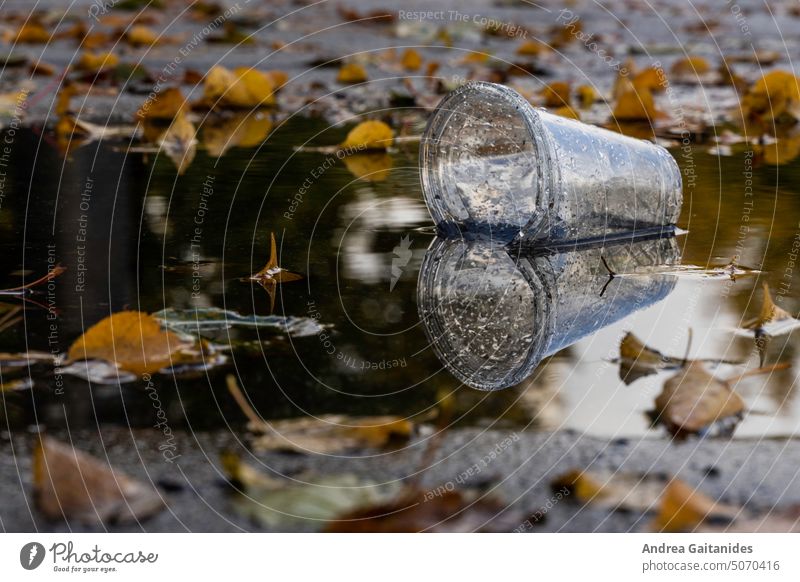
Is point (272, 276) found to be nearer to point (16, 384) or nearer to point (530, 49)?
point (16, 384)

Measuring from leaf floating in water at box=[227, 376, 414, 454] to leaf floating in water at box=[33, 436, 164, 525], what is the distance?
0.73 feet

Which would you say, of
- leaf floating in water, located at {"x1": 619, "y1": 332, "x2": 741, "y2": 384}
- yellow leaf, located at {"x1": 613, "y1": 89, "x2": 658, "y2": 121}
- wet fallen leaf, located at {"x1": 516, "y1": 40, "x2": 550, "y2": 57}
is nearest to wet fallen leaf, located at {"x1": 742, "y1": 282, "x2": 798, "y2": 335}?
leaf floating in water, located at {"x1": 619, "y1": 332, "x2": 741, "y2": 384}

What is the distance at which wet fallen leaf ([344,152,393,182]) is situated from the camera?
11.5ft

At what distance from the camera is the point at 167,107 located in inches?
184

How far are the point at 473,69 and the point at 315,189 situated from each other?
9.89 ft

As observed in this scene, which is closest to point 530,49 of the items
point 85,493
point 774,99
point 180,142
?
point 774,99

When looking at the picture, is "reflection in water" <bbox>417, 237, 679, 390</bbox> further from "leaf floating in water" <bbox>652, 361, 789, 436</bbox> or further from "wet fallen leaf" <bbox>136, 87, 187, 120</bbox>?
"wet fallen leaf" <bbox>136, 87, 187, 120</bbox>

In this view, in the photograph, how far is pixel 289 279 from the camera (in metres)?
2.41

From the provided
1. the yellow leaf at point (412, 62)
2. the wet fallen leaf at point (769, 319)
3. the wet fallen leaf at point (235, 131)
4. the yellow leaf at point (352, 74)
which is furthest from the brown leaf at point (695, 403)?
the yellow leaf at point (412, 62)

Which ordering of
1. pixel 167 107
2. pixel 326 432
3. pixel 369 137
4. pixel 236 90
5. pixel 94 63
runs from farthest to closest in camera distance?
pixel 94 63 < pixel 236 90 < pixel 167 107 < pixel 369 137 < pixel 326 432

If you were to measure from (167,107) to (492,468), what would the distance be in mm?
3529

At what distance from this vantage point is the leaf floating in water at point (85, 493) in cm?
139

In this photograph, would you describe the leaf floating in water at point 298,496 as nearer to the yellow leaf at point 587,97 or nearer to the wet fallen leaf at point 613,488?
the wet fallen leaf at point 613,488

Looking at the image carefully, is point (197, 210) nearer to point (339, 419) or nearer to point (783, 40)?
point (339, 419)
